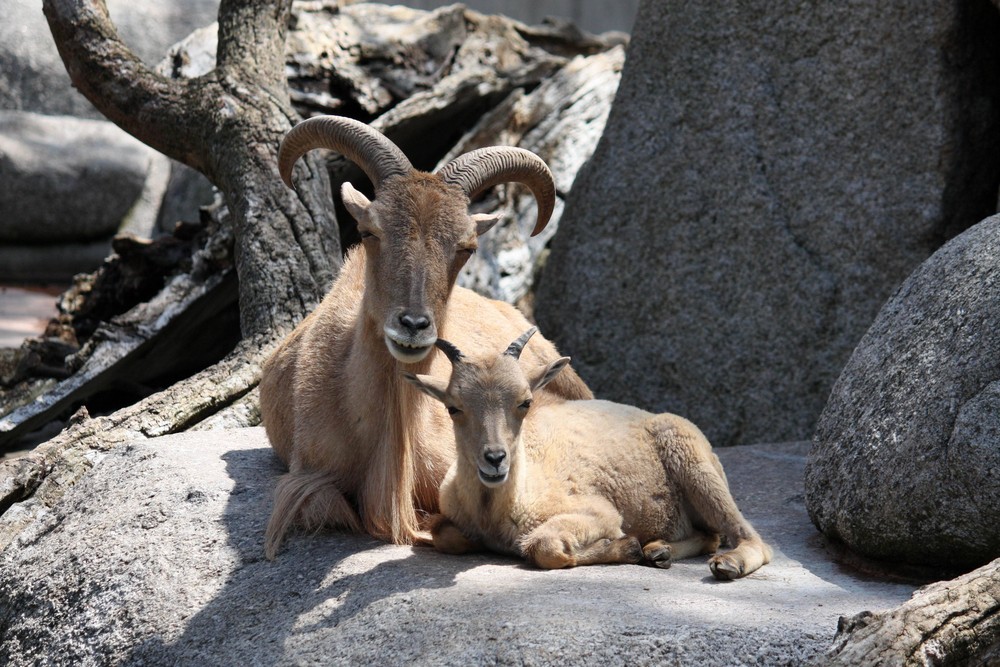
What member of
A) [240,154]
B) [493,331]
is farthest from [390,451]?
[240,154]

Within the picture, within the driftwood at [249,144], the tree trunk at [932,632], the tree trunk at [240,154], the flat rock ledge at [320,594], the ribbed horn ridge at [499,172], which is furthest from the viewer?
the tree trunk at [240,154]

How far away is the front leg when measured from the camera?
5.01 m

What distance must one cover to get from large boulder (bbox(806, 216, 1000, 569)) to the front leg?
163 cm

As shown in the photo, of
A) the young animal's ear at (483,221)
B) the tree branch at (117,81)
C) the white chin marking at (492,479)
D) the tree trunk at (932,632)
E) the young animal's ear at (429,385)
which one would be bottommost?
the tree trunk at (932,632)

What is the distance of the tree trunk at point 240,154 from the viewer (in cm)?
725

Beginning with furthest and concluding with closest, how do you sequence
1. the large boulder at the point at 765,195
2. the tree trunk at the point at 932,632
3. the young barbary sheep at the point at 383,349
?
the large boulder at the point at 765,195 → the young barbary sheep at the point at 383,349 → the tree trunk at the point at 932,632

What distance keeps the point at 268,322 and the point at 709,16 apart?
3649 millimetres

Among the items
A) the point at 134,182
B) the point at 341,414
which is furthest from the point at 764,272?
the point at 134,182

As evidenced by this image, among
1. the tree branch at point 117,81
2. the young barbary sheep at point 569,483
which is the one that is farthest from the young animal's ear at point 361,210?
the tree branch at point 117,81

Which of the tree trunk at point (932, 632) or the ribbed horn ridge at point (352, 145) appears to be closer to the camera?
the tree trunk at point (932, 632)

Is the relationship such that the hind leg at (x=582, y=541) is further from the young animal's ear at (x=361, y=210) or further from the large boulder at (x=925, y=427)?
the young animal's ear at (x=361, y=210)

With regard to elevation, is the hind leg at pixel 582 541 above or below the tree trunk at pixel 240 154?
below

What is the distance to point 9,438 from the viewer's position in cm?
772

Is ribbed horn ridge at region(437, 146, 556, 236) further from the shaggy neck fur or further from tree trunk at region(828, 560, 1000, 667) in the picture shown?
tree trunk at region(828, 560, 1000, 667)
